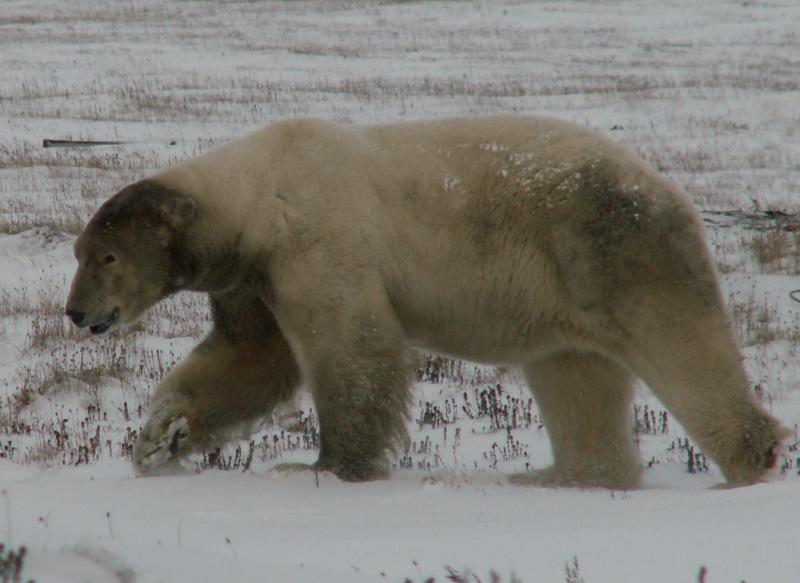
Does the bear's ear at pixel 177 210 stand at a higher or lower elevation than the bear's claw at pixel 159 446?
higher

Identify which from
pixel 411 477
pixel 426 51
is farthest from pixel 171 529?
pixel 426 51

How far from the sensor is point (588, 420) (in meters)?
6.40

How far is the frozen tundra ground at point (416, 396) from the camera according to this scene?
337cm

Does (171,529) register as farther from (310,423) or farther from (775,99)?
(775,99)

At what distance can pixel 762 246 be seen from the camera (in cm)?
1087

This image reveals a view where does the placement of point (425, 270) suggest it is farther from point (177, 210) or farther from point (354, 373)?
point (177, 210)

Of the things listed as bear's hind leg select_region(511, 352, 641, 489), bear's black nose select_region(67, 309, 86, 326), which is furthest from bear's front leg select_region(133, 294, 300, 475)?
bear's hind leg select_region(511, 352, 641, 489)

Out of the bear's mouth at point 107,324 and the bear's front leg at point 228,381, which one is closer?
the bear's mouth at point 107,324

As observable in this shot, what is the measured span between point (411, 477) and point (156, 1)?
43.6m

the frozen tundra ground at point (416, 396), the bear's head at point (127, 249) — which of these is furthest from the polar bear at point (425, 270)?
the frozen tundra ground at point (416, 396)

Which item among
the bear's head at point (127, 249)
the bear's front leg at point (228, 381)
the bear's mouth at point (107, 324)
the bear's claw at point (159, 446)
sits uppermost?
the bear's head at point (127, 249)

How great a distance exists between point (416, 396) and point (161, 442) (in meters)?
2.40

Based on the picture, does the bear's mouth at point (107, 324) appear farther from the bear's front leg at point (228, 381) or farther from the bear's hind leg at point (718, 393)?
the bear's hind leg at point (718, 393)

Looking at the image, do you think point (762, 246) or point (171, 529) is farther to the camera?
point (762, 246)
